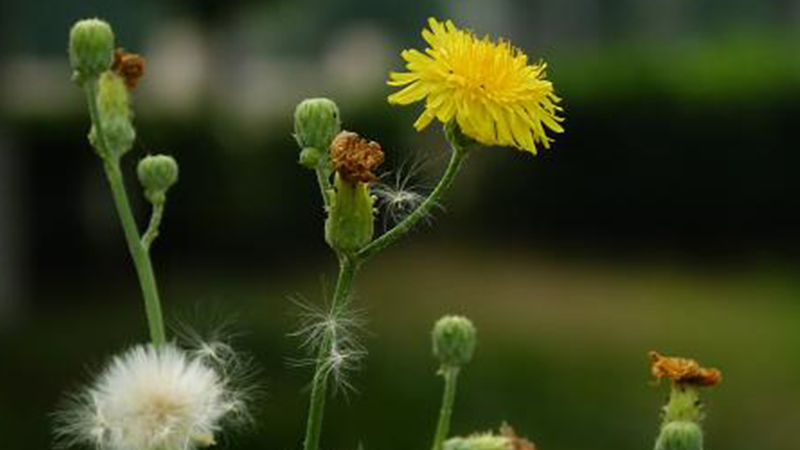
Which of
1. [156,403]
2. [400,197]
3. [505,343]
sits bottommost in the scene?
[156,403]

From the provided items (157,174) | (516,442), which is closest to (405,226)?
(516,442)

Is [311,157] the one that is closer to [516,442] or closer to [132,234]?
[132,234]

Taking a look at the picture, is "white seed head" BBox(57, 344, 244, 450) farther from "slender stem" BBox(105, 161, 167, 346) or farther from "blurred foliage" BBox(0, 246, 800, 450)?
"blurred foliage" BBox(0, 246, 800, 450)

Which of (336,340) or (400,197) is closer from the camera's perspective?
(336,340)

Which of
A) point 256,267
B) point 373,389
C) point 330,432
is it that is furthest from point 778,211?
point 330,432

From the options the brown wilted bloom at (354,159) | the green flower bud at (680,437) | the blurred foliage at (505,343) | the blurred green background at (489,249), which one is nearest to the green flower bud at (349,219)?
the brown wilted bloom at (354,159)

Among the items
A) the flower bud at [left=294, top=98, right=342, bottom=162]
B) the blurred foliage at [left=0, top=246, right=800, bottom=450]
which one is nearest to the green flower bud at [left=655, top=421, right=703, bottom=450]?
the flower bud at [left=294, top=98, right=342, bottom=162]
